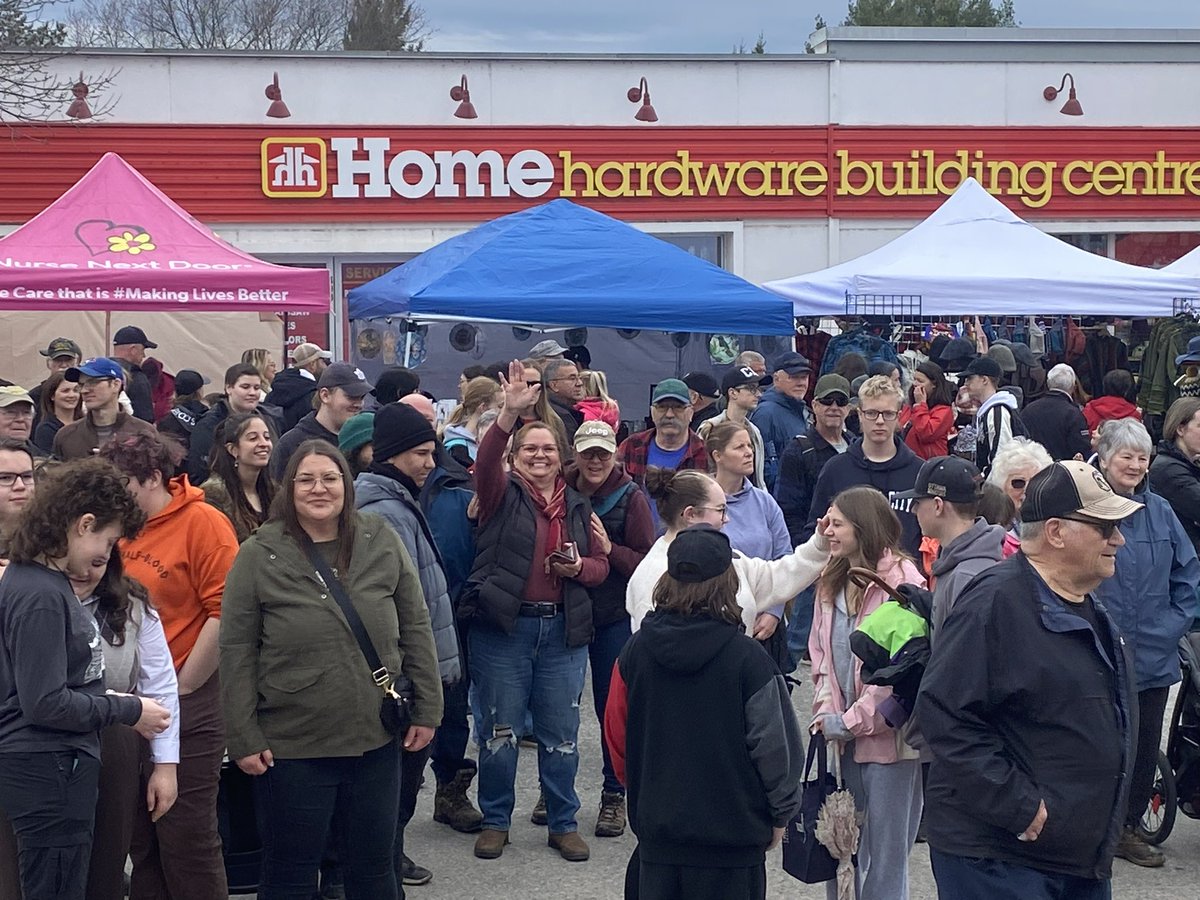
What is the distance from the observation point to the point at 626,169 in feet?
59.9

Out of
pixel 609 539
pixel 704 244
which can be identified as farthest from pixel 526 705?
pixel 704 244

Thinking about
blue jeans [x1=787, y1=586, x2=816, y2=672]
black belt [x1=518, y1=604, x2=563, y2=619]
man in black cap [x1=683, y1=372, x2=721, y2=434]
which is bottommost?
blue jeans [x1=787, y1=586, x2=816, y2=672]

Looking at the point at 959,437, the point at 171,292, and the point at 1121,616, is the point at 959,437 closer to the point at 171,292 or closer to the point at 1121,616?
the point at 1121,616

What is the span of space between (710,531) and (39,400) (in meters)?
5.77

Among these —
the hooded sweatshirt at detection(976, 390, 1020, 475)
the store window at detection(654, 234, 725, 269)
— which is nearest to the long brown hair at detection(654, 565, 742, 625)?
the hooded sweatshirt at detection(976, 390, 1020, 475)

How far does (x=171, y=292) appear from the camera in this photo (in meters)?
10.5

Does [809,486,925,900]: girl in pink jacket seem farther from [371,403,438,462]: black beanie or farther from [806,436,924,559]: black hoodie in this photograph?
[806,436,924,559]: black hoodie

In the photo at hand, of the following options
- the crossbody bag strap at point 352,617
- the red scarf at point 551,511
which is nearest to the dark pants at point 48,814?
the crossbody bag strap at point 352,617

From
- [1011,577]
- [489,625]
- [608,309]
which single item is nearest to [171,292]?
[608,309]

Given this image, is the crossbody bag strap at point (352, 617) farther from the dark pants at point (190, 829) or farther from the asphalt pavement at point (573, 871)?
the asphalt pavement at point (573, 871)

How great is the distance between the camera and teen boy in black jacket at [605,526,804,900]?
13.4 feet

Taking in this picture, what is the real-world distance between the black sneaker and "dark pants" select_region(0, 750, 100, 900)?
200 centimetres

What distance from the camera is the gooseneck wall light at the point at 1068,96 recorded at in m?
18.9

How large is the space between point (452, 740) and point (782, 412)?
4058mm
